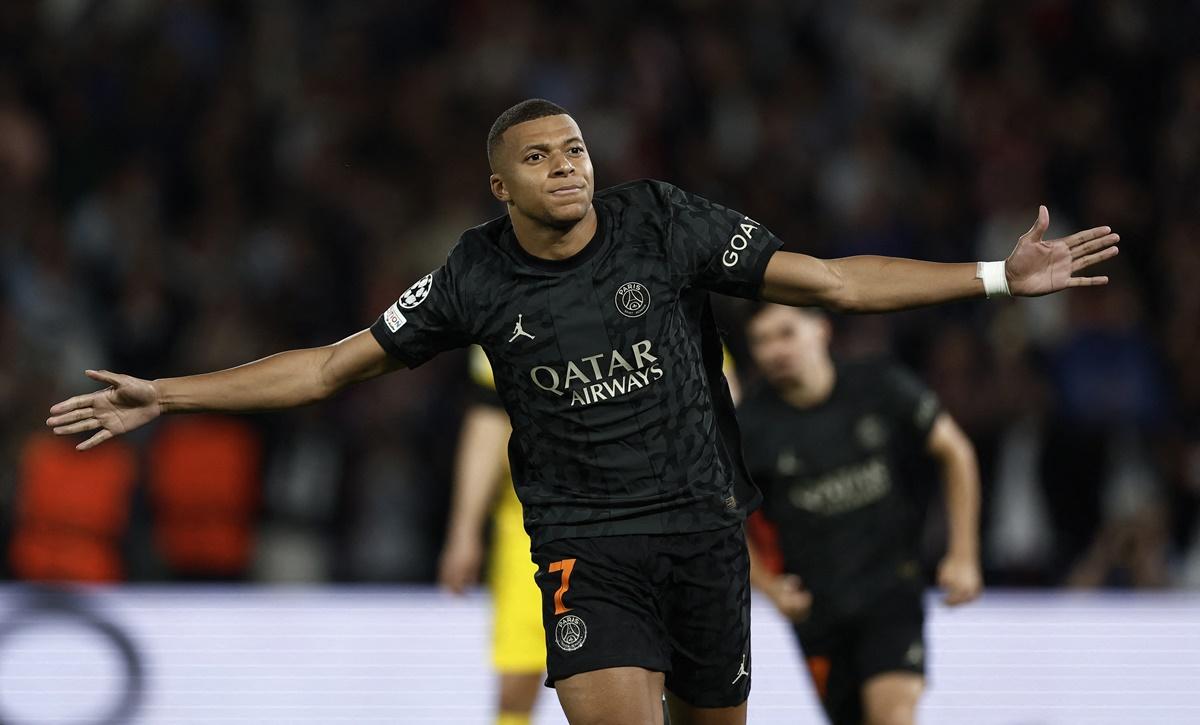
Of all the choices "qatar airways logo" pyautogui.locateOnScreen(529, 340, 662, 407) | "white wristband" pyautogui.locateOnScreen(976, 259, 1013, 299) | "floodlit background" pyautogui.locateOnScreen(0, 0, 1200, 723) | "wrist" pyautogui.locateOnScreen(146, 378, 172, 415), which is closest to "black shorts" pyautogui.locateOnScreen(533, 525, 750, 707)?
"qatar airways logo" pyautogui.locateOnScreen(529, 340, 662, 407)

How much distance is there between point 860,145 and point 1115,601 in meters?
4.54

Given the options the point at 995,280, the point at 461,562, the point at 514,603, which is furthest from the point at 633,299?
the point at 514,603

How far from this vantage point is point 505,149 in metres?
4.57

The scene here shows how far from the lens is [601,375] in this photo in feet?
14.9

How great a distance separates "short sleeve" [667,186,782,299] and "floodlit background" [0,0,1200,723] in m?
5.05

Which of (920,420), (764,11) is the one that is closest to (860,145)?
(764,11)

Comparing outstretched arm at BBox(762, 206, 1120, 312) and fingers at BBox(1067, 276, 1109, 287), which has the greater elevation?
outstretched arm at BBox(762, 206, 1120, 312)

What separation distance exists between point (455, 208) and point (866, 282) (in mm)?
7043

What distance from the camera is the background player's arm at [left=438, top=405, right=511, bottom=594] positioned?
660cm

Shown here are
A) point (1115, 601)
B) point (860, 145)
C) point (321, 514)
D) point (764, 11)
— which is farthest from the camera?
point (764, 11)

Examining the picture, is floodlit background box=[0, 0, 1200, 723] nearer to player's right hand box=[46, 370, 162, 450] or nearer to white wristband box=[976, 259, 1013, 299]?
player's right hand box=[46, 370, 162, 450]

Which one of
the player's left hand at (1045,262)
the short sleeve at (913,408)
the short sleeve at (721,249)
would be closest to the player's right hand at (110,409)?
the short sleeve at (721,249)

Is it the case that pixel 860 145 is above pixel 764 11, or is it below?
below

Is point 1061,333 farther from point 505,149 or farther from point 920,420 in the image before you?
point 505,149
